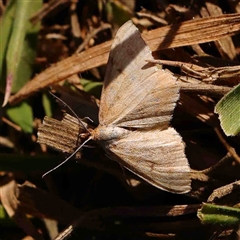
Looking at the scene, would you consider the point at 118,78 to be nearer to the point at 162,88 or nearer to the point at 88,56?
the point at 162,88

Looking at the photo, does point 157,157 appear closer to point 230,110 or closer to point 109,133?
point 109,133

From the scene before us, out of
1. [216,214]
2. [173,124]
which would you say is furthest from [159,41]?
[216,214]

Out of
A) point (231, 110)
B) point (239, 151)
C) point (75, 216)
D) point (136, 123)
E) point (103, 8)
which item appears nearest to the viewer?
point (231, 110)

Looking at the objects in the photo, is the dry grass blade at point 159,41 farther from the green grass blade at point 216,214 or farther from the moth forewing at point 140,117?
the green grass blade at point 216,214

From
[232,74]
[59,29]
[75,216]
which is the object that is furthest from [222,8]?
[75,216]

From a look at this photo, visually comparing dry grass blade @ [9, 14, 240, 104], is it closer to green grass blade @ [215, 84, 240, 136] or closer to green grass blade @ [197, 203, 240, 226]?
green grass blade @ [215, 84, 240, 136]

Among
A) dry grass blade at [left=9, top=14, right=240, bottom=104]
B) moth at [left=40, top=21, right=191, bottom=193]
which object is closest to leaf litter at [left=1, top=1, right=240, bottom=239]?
dry grass blade at [left=9, top=14, right=240, bottom=104]

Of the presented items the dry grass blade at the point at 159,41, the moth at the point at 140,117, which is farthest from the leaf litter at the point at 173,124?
the moth at the point at 140,117

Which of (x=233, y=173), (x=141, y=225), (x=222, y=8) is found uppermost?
(x=222, y=8)
